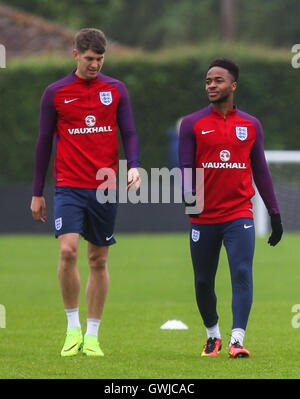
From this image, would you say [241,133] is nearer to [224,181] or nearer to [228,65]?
[224,181]

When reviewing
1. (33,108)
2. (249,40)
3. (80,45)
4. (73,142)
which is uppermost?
(249,40)

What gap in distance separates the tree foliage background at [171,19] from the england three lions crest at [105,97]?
35.5 metres

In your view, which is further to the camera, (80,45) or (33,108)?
(33,108)

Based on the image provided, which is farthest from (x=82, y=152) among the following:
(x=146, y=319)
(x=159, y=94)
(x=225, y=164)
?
(x=159, y=94)

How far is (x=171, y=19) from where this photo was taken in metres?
45.2

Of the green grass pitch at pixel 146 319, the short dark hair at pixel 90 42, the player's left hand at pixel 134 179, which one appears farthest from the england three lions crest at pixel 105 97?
the green grass pitch at pixel 146 319

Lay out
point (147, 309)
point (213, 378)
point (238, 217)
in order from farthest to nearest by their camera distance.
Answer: point (147, 309), point (238, 217), point (213, 378)

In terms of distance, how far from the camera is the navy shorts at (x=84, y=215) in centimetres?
806

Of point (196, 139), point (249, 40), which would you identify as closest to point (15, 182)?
point (196, 139)

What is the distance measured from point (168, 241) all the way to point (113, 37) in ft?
86.7

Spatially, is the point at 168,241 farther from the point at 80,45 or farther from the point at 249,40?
the point at 249,40

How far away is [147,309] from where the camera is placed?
1158cm

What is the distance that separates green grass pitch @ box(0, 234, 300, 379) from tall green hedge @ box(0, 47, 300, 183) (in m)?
5.14

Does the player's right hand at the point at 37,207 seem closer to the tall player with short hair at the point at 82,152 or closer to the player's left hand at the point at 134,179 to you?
the tall player with short hair at the point at 82,152
